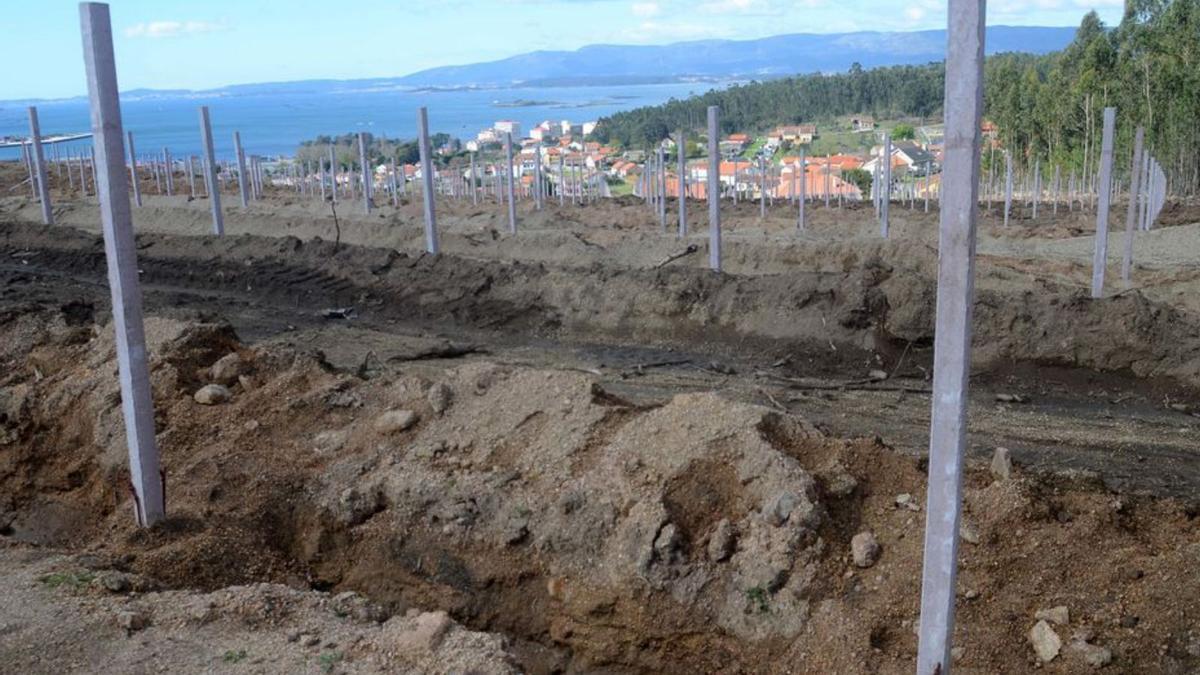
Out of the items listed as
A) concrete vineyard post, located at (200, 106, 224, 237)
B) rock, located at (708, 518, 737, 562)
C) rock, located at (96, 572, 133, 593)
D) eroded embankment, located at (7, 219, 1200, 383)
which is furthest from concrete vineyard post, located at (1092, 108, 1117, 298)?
concrete vineyard post, located at (200, 106, 224, 237)

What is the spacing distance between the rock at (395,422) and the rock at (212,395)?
1.38 meters

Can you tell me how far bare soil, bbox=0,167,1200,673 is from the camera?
450cm

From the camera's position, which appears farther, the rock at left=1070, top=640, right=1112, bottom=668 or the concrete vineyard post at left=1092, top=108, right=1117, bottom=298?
the concrete vineyard post at left=1092, top=108, right=1117, bottom=298

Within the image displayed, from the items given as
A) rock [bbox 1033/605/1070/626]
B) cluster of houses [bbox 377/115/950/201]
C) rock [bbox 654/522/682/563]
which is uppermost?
rock [bbox 654/522/682/563]

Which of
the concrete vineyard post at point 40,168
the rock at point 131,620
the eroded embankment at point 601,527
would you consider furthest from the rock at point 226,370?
the concrete vineyard post at point 40,168

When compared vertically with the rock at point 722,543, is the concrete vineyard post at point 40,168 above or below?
above

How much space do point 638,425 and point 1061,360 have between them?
574cm

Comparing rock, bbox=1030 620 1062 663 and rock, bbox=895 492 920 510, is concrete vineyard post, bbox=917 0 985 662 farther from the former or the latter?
rock, bbox=895 492 920 510

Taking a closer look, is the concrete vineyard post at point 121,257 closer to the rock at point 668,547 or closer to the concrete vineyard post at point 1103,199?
the rock at point 668,547

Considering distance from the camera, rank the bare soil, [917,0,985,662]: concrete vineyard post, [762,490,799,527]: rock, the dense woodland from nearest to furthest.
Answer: [917,0,985,662]: concrete vineyard post
the bare soil
[762,490,799,527]: rock
the dense woodland

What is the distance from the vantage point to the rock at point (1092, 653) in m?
4.18

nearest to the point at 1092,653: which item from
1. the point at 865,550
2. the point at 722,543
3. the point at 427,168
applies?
the point at 865,550

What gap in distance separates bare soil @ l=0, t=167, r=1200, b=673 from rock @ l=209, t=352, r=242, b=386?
9cm

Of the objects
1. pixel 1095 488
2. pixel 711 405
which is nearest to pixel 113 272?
pixel 711 405
